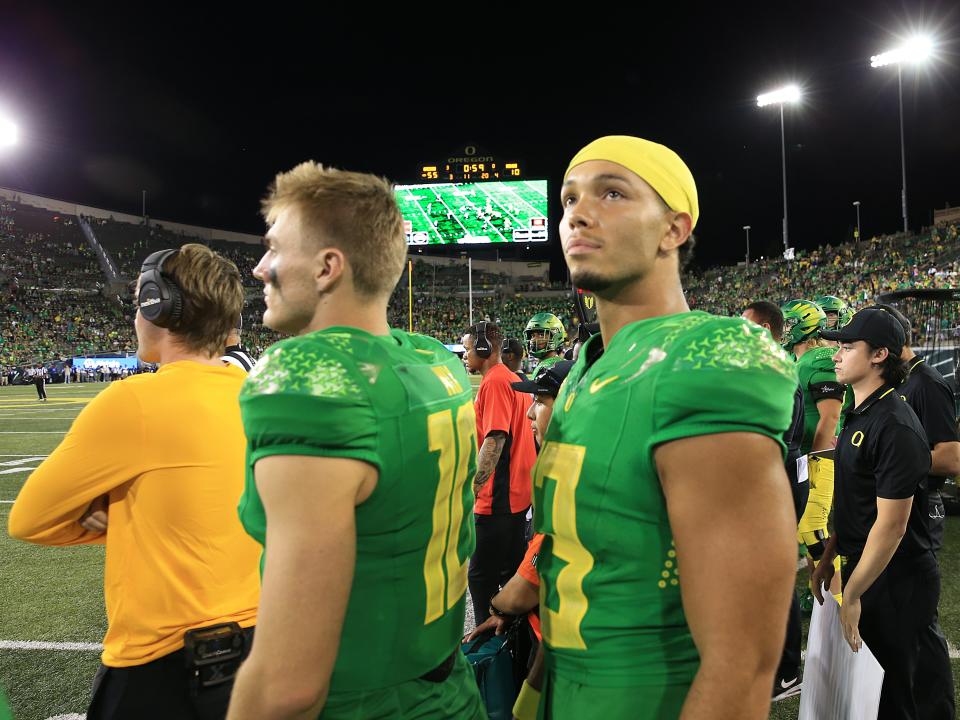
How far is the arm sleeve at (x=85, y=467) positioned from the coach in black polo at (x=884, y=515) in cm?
278

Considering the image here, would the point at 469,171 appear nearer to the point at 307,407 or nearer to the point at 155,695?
the point at 155,695

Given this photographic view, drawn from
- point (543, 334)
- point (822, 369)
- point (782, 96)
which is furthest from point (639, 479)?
point (782, 96)

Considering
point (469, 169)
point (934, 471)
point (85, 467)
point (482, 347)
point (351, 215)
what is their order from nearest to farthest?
point (351, 215) → point (85, 467) → point (934, 471) → point (482, 347) → point (469, 169)

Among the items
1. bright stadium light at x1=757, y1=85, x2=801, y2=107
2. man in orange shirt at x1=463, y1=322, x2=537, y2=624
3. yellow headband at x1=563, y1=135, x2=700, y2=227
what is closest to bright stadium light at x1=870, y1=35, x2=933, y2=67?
bright stadium light at x1=757, y1=85, x2=801, y2=107

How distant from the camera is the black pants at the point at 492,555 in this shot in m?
4.15

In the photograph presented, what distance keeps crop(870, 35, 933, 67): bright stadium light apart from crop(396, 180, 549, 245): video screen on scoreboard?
14036mm

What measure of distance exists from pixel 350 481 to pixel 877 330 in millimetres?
2860

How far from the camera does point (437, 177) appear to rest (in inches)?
1132

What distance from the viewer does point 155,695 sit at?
5.83 ft

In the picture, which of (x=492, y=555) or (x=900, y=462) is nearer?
(x=900, y=462)

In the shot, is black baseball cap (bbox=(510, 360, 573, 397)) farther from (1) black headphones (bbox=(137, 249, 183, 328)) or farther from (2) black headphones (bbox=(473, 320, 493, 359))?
(2) black headphones (bbox=(473, 320, 493, 359))

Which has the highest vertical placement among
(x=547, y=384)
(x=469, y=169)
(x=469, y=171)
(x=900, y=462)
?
(x=469, y=169)

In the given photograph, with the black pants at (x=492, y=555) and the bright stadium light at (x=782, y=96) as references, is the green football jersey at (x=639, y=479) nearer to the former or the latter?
the black pants at (x=492, y=555)

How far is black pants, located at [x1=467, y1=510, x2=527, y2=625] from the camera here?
13.6ft
